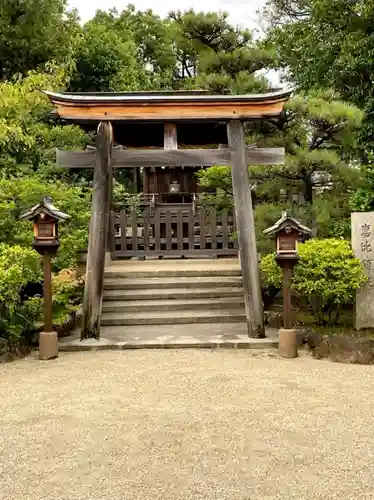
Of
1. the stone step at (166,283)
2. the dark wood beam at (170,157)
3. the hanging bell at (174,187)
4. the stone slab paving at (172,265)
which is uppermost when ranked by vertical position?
the hanging bell at (174,187)

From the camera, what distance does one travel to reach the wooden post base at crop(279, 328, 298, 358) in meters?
6.43

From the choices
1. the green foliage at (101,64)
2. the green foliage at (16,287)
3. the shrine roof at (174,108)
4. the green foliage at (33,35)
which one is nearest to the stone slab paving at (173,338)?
the green foliage at (16,287)

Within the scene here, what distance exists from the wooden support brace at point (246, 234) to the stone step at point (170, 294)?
1407mm

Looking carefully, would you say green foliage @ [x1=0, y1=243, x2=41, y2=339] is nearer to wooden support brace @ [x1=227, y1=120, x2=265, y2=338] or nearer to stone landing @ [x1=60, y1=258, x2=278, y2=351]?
stone landing @ [x1=60, y1=258, x2=278, y2=351]

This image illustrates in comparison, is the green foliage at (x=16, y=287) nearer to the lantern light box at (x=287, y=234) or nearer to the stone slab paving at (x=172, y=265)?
the stone slab paving at (x=172, y=265)

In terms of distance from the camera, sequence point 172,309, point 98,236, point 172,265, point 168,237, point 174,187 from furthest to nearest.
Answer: point 174,187
point 168,237
point 172,265
point 172,309
point 98,236

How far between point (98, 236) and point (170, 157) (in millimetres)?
1606

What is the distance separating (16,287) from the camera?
652 centimetres

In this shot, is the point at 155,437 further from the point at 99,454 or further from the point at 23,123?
the point at 23,123

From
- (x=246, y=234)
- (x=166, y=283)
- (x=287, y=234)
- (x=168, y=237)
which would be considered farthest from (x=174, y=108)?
(x=168, y=237)

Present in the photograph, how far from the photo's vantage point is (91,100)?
735 centimetres

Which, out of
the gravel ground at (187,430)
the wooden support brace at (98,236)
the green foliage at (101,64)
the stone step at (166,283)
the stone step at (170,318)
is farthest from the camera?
the green foliage at (101,64)

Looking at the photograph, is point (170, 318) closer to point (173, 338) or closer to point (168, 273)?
point (173, 338)

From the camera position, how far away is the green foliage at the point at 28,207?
723cm
